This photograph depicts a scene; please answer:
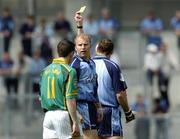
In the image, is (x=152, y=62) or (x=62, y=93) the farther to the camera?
(x=152, y=62)

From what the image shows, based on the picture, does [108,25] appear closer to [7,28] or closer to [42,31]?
[42,31]

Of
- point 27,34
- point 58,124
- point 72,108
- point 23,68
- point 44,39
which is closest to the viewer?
point 72,108

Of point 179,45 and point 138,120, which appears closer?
point 138,120

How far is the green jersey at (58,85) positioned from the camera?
1059 centimetres

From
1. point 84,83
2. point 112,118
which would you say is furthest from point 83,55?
point 112,118

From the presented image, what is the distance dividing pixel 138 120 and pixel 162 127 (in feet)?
1.72

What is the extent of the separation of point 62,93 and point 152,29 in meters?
13.1

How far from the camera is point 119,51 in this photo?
2356cm

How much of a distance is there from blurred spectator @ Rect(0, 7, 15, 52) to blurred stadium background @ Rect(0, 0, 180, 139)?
0.14 metres

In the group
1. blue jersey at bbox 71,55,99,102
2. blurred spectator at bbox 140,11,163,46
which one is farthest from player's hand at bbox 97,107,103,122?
blurred spectator at bbox 140,11,163,46

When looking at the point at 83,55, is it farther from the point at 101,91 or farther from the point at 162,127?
the point at 162,127

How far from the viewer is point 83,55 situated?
1091cm

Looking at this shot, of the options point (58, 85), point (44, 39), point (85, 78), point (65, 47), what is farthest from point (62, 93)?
point (44, 39)

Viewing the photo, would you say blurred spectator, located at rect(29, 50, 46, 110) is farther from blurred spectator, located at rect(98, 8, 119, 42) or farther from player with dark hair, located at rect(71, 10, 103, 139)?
player with dark hair, located at rect(71, 10, 103, 139)
